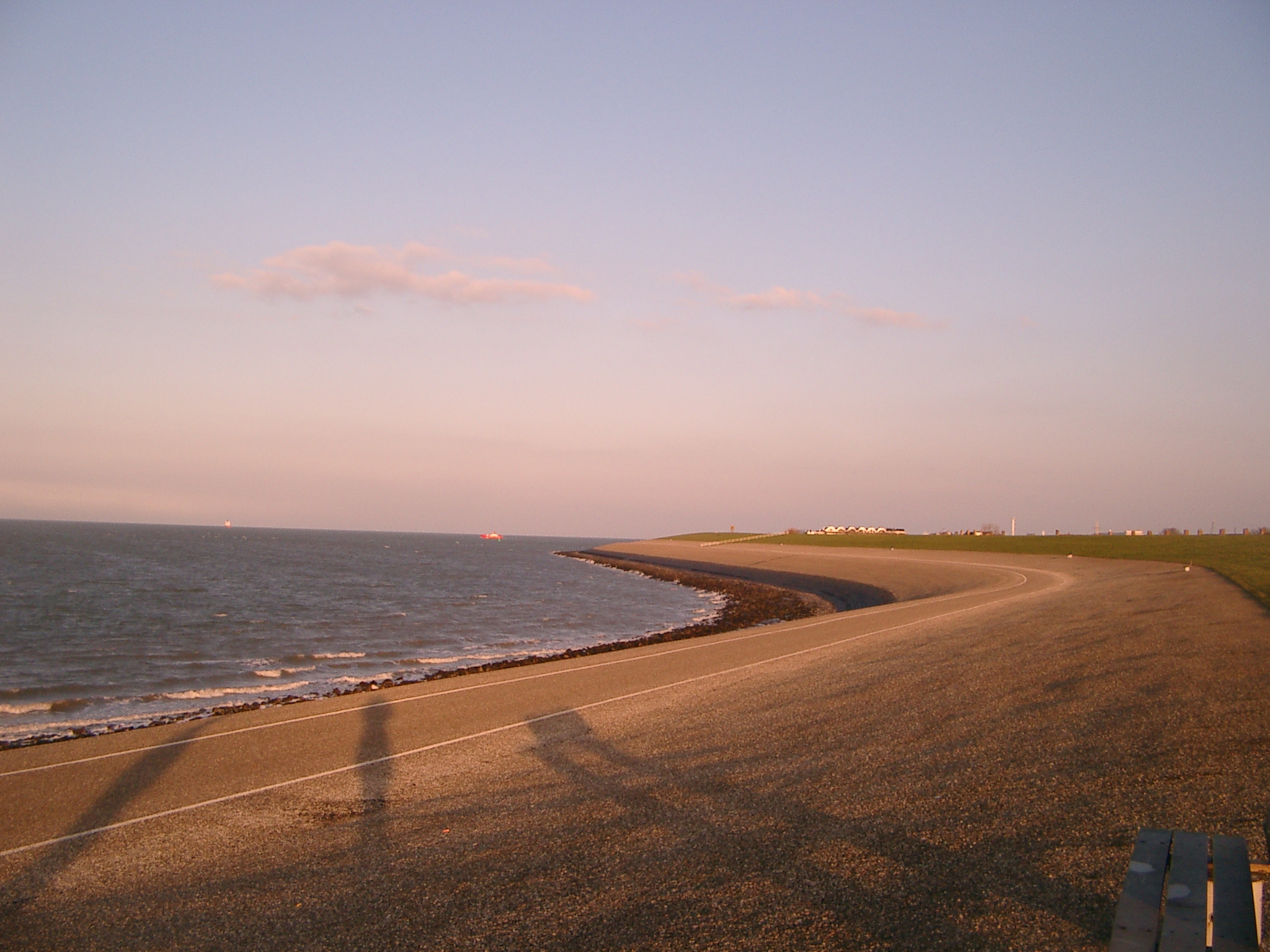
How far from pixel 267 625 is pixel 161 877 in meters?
26.7

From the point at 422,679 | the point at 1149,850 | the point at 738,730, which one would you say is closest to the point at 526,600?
the point at 422,679

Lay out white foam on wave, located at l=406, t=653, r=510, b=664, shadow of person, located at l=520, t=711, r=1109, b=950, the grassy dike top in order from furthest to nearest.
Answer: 1. the grassy dike top
2. white foam on wave, located at l=406, t=653, r=510, b=664
3. shadow of person, located at l=520, t=711, r=1109, b=950

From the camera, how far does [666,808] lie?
284 inches

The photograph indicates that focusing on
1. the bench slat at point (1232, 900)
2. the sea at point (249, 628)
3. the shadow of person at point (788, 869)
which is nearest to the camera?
the bench slat at point (1232, 900)

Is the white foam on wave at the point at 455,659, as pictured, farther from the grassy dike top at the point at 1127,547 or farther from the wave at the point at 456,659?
the grassy dike top at the point at 1127,547

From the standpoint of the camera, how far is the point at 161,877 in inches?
259

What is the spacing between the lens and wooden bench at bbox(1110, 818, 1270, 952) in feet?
9.90

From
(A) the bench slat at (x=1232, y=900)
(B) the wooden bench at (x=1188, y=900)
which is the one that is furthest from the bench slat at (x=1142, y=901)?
(A) the bench slat at (x=1232, y=900)

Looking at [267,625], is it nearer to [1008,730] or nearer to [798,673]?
[798,673]

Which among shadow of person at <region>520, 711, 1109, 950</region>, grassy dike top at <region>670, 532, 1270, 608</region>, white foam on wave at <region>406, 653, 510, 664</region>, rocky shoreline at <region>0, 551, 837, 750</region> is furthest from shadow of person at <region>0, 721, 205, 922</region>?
grassy dike top at <region>670, 532, 1270, 608</region>

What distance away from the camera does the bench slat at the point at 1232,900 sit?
116 inches

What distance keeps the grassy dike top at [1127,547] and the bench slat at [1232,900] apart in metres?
19.3

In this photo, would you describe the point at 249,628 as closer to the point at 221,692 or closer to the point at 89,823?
the point at 221,692

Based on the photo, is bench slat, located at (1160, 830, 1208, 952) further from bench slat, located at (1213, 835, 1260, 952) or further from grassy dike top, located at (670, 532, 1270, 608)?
grassy dike top, located at (670, 532, 1270, 608)
